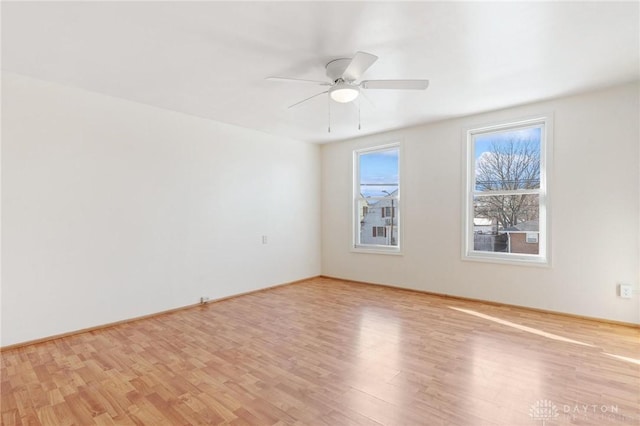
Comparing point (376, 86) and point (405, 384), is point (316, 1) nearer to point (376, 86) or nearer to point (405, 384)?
point (376, 86)

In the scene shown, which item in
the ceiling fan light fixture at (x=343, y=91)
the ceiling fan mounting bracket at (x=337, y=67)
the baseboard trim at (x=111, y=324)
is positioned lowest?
the baseboard trim at (x=111, y=324)

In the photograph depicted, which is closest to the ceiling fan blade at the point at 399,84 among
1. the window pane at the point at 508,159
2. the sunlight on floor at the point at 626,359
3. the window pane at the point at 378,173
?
the window pane at the point at 508,159

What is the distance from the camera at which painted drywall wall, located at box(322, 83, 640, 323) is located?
3.33 meters

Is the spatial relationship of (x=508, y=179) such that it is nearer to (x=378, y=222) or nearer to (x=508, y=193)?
(x=508, y=193)

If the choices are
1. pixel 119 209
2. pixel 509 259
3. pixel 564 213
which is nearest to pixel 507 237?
pixel 509 259

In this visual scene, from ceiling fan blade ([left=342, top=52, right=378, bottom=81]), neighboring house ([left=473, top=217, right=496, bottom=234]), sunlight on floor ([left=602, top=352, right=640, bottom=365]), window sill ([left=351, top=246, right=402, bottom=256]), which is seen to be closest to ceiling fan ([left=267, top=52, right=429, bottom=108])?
ceiling fan blade ([left=342, top=52, right=378, bottom=81])

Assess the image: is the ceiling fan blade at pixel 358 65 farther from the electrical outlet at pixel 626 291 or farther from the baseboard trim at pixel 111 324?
the electrical outlet at pixel 626 291

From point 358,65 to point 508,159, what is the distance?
9.30 feet

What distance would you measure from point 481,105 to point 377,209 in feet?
7.50

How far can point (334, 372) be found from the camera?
2.39 metres

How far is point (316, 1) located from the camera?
199 centimetres

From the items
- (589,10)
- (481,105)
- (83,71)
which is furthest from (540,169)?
(83,71)

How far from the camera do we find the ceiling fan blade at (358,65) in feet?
7.55

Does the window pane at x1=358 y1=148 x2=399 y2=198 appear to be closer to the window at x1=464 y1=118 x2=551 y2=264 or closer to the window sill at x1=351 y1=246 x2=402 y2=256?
the window sill at x1=351 y1=246 x2=402 y2=256
